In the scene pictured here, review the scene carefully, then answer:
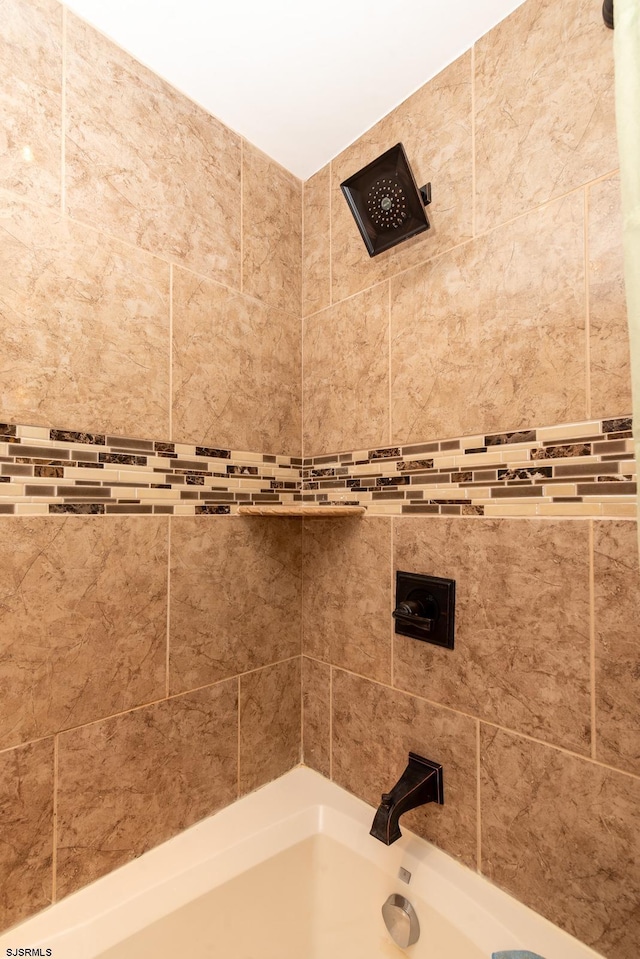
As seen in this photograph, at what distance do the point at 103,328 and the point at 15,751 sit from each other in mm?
883

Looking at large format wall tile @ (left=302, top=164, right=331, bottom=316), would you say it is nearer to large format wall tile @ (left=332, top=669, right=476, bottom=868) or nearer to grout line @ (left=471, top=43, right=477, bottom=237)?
grout line @ (left=471, top=43, right=477, bottom=237)

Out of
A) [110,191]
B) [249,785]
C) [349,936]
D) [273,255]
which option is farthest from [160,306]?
[349,936]

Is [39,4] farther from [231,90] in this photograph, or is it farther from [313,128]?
[313,128]

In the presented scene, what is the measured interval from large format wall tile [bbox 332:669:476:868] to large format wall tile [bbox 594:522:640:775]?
282 mm

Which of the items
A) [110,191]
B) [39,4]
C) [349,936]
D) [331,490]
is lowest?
[349,936]

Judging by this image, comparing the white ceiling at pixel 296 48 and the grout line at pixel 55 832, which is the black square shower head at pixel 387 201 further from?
the grout line at pixel 55 832

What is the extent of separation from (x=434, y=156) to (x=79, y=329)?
94cm

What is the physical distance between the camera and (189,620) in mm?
1164

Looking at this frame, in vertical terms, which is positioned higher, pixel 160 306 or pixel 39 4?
pixel 39 4

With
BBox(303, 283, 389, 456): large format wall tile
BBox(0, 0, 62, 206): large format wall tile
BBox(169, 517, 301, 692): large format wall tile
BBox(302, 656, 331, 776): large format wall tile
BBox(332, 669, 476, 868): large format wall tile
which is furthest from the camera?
BBox(302, 656, 331, 776): large format wall tile

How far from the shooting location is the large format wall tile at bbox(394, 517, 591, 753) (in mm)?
876

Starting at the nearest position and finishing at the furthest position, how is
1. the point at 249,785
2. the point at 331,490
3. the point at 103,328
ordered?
the point at 103,328 → the point at 249,785 → the point at 331,490

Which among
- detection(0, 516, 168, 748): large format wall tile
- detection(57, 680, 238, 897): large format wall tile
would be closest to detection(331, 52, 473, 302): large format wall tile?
detection(0, 516, 168, 748): large format wall tile

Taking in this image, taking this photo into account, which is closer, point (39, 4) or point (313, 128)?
point (39, 4)
